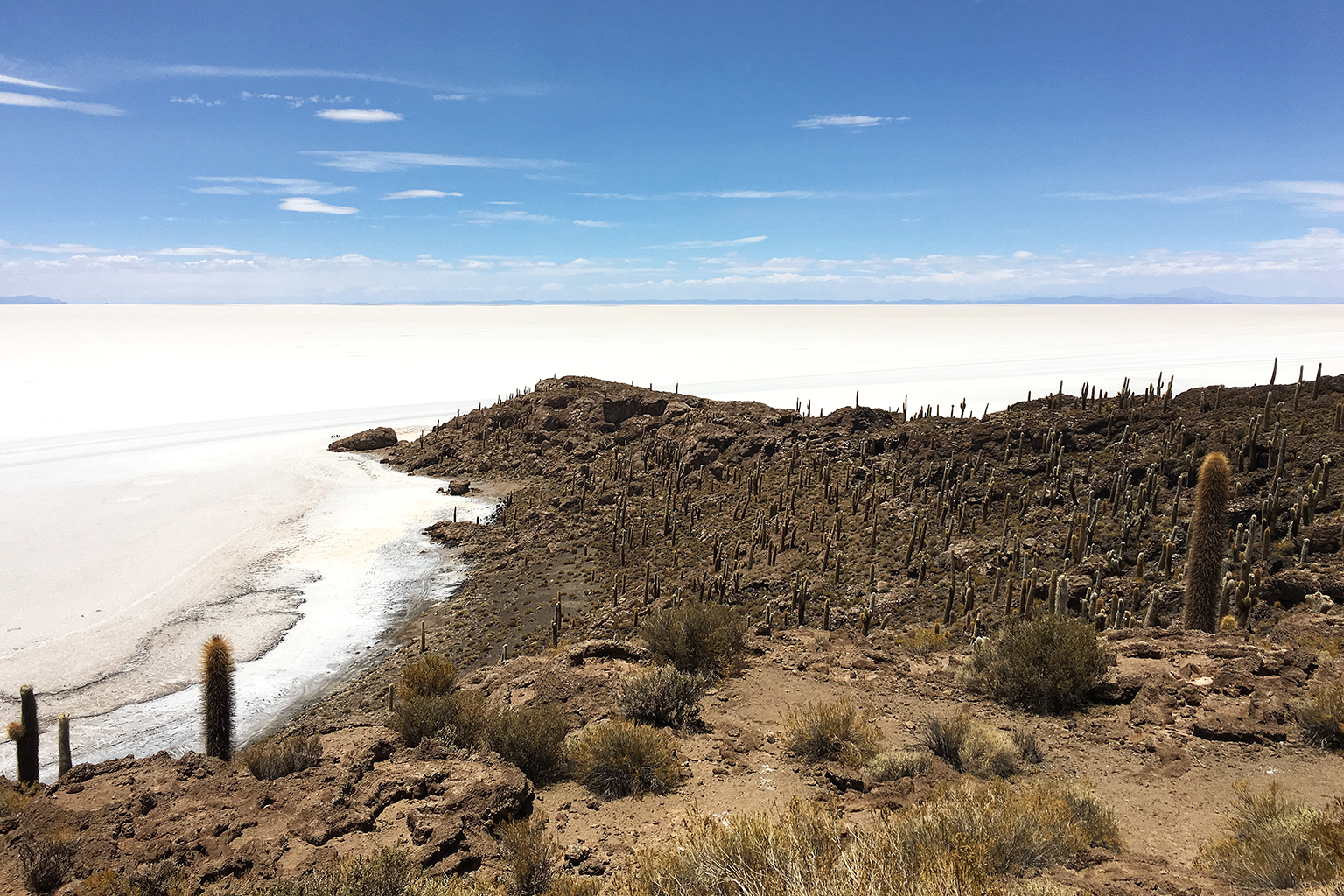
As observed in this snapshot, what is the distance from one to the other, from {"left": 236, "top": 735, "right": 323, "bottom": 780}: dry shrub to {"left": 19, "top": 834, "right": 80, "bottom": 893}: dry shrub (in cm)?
156

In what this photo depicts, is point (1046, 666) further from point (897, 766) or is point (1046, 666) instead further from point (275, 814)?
point (275, 814)

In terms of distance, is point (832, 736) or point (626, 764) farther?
point (832, 736)

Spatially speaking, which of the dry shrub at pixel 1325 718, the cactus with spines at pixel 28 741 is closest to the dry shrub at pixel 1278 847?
the dry shrub at pixel 1325 718

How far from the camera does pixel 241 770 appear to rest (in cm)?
790

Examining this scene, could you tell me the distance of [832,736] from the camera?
25.8ft

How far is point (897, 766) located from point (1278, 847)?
289 centimetres

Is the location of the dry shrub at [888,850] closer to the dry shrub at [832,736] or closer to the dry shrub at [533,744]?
the dry shrub at [832,736]

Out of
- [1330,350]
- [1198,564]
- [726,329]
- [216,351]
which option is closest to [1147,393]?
[1198,564]

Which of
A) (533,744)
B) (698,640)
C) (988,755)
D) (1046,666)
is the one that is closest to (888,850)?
(988,755)

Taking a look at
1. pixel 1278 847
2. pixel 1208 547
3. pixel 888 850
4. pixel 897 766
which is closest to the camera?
pixel 888 850

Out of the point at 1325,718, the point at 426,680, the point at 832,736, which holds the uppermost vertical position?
the point at 1325,718

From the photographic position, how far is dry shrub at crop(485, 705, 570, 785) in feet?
24.9

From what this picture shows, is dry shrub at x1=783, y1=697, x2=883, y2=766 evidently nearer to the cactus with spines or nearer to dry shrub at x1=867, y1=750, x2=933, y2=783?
dry shrub at x1=867, y1=750, x2=933, y2=783

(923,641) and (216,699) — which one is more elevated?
(923,641)
